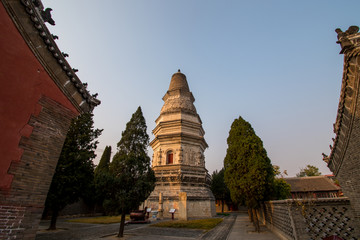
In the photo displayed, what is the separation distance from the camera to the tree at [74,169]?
12.1 meters

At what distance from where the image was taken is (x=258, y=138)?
14.0 meters

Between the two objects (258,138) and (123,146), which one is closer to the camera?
(123,146)

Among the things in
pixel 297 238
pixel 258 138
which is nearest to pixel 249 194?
pixel 258 138

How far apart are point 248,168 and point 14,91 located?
42.8ft

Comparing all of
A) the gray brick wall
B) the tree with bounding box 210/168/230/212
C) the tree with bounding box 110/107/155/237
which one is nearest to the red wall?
the gray brick wall

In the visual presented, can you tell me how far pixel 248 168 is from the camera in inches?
517

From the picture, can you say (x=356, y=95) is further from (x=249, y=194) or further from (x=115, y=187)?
(x=115, y=187)

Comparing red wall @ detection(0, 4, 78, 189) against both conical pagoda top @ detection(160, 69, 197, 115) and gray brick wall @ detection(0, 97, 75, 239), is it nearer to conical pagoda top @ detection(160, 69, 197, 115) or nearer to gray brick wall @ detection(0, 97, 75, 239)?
gray brick wall @ detection(0, 97, 75, 239)

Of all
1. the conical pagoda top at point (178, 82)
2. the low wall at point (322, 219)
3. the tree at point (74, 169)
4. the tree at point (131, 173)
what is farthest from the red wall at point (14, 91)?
the conical pagoda top at point (178, 82)

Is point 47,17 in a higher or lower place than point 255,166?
higher

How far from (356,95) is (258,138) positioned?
8.44 m

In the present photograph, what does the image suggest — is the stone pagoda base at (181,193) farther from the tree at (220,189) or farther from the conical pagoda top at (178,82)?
the tree at (220,189)

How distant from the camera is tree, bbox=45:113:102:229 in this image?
39.7ft

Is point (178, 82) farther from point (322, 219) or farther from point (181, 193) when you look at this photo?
point (322, 219)
